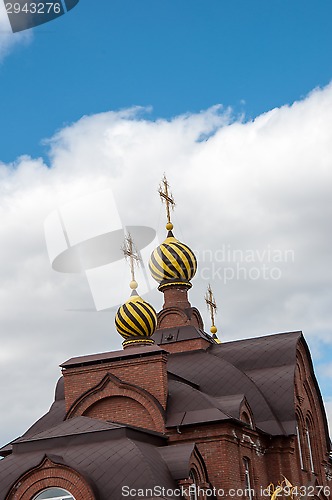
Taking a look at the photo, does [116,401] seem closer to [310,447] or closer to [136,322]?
[136,322]

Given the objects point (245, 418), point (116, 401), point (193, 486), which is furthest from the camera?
point (245, 418)

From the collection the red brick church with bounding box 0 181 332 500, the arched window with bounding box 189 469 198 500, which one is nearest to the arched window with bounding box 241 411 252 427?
the red brick church with bounding box 0 181 332 500

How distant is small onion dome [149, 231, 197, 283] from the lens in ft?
86.2

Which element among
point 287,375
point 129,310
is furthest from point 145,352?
point 287,375

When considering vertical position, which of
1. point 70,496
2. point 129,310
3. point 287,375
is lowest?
point 70,496

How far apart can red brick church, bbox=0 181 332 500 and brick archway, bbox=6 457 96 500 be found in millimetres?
19

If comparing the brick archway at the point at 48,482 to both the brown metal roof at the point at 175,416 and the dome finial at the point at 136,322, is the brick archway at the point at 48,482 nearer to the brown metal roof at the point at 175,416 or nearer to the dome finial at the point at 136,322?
the brown metal roof at the point at 175,416

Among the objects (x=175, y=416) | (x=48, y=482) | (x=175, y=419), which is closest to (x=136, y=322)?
(x=175, y=416)

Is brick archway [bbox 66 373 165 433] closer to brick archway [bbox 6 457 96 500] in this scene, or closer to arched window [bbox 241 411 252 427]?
arched window [bbox 241 411 252 427]

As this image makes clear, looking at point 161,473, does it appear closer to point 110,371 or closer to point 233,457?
point 233,457

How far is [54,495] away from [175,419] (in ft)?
12.7

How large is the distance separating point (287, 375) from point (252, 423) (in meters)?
2.45

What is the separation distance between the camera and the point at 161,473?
1673 cm

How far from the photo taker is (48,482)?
645 inches
